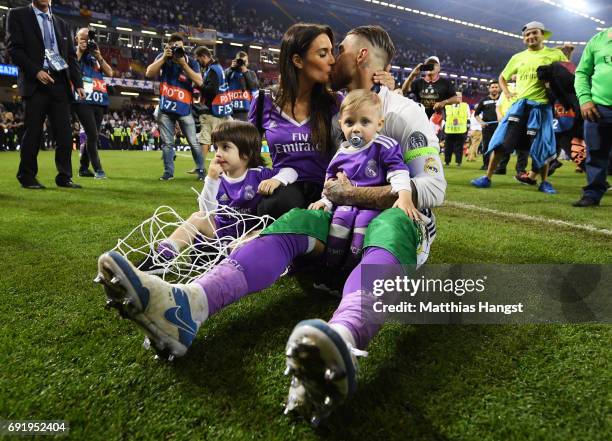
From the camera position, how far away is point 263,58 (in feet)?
114

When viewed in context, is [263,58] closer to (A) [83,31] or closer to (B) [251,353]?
→ (A) [83,31]

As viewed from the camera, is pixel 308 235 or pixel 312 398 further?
pixel 308 235

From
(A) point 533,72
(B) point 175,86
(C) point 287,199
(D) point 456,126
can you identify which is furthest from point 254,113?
(D) point 456,126

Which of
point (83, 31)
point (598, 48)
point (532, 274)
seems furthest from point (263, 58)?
point (532, 274)

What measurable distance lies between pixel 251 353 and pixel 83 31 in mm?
5853

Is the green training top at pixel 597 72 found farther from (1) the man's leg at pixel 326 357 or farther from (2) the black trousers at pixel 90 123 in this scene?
(2) the black trousers at pixel 90 123

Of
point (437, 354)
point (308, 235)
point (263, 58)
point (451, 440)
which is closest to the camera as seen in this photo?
point (451, 440)

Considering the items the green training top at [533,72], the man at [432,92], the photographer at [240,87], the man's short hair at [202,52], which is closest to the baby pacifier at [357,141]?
the green training top at [533,72]

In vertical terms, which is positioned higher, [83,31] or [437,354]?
[83,31]

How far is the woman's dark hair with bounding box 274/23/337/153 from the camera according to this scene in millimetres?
1892

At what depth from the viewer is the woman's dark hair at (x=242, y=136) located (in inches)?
83.5

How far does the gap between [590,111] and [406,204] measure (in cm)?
332

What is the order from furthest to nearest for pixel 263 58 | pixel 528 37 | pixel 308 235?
1. pixel 263 58
2. pixel 528 37
3. pixel 308 235

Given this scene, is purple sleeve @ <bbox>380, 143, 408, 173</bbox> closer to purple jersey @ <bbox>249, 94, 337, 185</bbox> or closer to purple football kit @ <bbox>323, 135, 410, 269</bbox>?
purple football kit @ <bbox>323, 135, 410, 269</bbox>
